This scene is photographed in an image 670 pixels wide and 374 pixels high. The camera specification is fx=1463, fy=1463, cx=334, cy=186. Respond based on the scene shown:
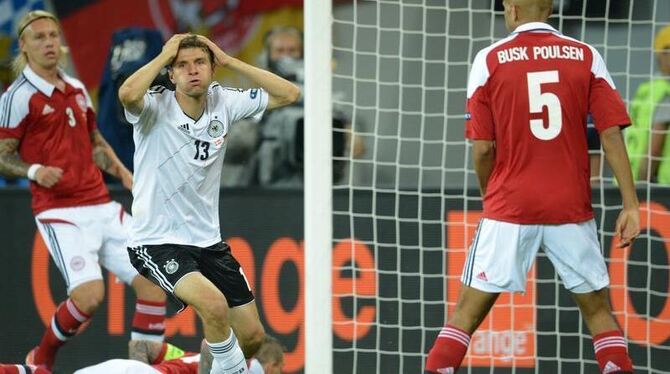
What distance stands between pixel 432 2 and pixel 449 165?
3.89 feet

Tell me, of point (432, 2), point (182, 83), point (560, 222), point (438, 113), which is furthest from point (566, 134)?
point (432, 2)

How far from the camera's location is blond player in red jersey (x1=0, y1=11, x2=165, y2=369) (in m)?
8.21

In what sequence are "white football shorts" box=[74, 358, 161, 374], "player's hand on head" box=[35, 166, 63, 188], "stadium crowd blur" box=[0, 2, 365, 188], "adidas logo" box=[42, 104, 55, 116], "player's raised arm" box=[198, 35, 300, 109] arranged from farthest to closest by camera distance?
"stadium crowd blur" box=[0, 2, 365, 188]
"adidas logo" box=[42, 104, 55, 116]
"player's hand on head" box=[35, 166, 63, 188]
"player's raised arm" box=[198, 35, 300, 109]
"white football shorts" box=[74, 358, 161, 374]

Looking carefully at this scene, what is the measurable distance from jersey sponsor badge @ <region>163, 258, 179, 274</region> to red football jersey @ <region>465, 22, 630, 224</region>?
1.50 m

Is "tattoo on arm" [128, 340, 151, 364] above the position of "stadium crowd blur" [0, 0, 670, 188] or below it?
below

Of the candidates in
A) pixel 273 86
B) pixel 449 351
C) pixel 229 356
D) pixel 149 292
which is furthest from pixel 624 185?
pixel 149 292

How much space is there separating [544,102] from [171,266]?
1.87 meters

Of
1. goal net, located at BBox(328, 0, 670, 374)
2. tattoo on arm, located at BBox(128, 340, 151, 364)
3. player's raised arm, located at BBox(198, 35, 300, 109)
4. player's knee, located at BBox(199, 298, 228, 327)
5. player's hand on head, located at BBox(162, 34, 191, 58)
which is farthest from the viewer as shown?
goal net, located at BBox(328, 0, 670, 374)

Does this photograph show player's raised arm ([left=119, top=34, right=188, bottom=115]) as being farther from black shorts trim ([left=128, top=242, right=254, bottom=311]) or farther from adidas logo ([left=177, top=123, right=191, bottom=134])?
black shorts trim ([left=128, top=242, right=254, bottom=311])

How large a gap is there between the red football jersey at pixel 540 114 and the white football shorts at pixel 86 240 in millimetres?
2731

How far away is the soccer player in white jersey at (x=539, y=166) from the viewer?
6.32 m

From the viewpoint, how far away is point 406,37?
963cm

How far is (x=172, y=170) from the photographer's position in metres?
6.93

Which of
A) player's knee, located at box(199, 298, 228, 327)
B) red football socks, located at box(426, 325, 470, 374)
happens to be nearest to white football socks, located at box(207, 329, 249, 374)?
player's knee, located at box(199, 298, 228, 327)
